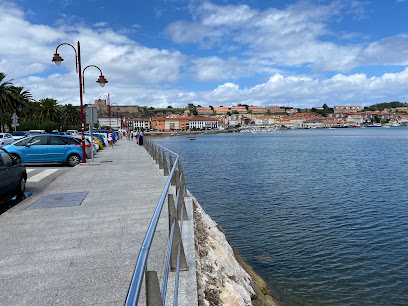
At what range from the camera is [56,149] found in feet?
61.5

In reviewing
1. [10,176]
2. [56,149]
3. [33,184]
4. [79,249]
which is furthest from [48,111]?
[79,249]

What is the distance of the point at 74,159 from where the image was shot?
62.8 feet

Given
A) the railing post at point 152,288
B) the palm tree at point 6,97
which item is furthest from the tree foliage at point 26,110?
the railing post at point 152,288

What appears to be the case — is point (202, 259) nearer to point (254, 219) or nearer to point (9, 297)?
point (9, 297)

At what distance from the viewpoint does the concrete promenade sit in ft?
13.5

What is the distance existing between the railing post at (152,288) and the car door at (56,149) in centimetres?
1766

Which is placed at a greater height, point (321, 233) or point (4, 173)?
point (4, 173)

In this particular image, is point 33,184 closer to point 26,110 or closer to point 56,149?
point 56,149

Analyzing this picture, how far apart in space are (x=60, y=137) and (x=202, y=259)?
15.4 m

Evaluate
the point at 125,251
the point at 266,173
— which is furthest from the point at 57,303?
the point at 266,173

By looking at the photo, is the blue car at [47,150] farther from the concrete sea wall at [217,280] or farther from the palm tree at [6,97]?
the palm tree at [6,97]

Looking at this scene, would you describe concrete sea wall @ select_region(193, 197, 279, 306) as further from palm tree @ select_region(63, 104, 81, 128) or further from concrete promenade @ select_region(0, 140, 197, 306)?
palm tree @ select_region(63, 104, 81, 128)

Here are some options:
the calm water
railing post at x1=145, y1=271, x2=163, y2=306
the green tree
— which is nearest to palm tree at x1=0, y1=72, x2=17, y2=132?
the green tree

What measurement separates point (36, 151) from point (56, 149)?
3.04 ft
